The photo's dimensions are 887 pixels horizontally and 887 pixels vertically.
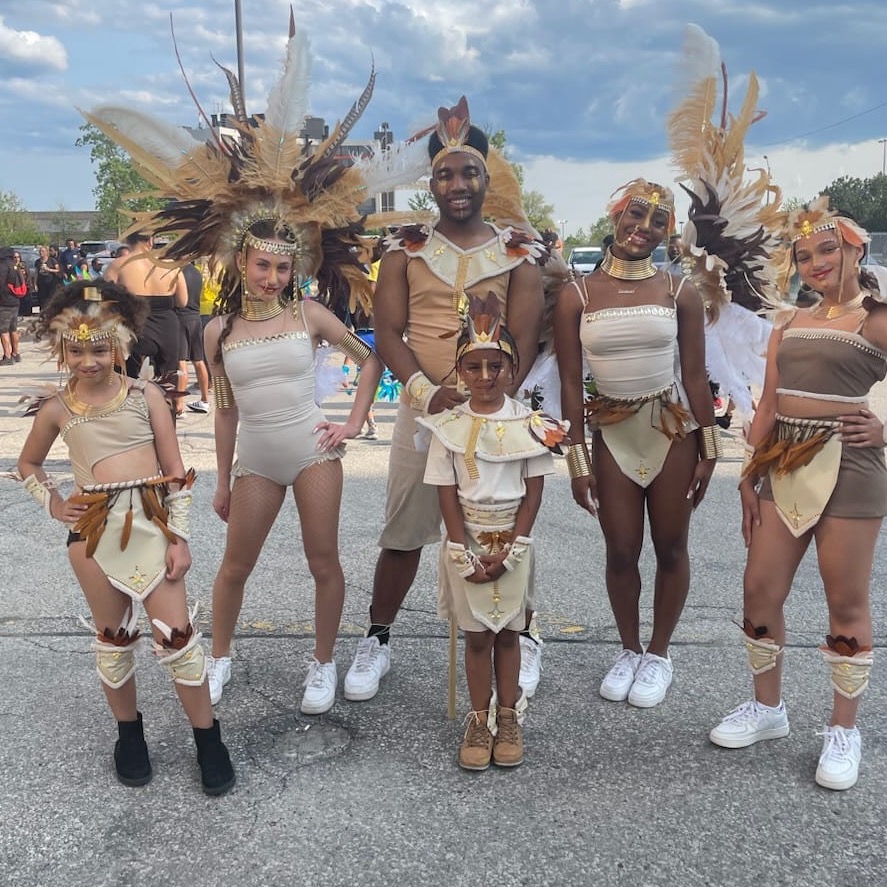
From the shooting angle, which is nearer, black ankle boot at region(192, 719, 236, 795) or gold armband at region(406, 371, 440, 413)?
black ankle boot at region(192, 719, 236, 795)

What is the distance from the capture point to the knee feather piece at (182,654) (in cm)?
262

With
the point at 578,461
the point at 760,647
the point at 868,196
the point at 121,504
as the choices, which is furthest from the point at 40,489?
the point at 868,196

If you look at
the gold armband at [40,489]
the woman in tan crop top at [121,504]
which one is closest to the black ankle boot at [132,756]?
the woman in tan crop top at [121,504]

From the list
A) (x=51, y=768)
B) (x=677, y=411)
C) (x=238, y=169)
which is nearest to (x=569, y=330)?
(x=677, y=411)

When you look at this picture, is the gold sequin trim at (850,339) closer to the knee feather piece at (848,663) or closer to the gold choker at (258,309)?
the knee feather piece at (848,663)

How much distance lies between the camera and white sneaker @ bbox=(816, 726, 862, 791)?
264 centimetres

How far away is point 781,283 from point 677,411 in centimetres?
61

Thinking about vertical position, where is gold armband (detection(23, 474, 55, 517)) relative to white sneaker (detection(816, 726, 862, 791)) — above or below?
above

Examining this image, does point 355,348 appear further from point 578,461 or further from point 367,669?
point 367,669

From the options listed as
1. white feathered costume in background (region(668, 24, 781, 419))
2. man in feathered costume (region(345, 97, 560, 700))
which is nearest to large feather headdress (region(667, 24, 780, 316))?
white feathered costume in background (region(668, 24, 781, 419))

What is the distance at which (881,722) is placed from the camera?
3.04m

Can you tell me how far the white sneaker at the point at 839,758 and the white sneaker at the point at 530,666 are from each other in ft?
3.44

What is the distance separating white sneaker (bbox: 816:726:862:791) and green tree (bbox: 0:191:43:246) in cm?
5339

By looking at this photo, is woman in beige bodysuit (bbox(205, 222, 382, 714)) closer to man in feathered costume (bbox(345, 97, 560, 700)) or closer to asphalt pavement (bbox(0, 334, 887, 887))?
man in feathered costume (bbox(345, 97, 560, 700))
